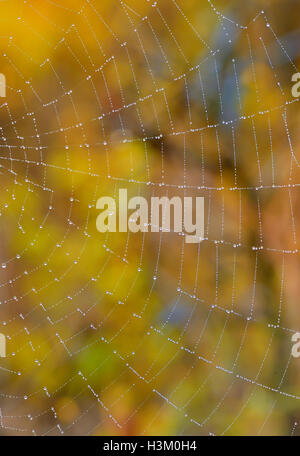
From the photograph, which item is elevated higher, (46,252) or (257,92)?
(257,92)

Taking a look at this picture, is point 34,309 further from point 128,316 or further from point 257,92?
point 257,92

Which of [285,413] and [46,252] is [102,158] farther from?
[285,413]
